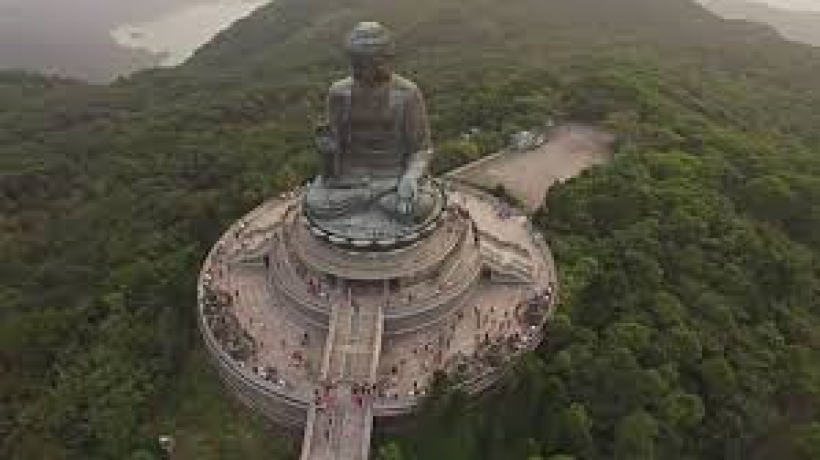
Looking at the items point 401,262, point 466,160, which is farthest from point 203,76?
point 401,262

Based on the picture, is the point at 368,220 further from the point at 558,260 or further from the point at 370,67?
the point at 558,260

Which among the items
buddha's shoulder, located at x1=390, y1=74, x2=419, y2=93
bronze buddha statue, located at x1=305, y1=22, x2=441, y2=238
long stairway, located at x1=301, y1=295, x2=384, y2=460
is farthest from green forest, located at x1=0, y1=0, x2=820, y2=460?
buddha's shoulder, located at x1=390, y1=74, x2=419, y2=93

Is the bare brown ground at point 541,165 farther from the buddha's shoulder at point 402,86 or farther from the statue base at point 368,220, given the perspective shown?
the buddha's shoulder at point 402,86

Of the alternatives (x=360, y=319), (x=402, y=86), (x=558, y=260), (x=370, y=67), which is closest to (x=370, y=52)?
(x=370, y=67)

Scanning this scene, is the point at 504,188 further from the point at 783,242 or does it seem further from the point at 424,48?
the point at 424,48

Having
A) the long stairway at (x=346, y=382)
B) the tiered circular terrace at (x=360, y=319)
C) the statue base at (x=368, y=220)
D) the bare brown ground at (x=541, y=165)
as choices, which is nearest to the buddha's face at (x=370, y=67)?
the statue base at (x=368, y=220)

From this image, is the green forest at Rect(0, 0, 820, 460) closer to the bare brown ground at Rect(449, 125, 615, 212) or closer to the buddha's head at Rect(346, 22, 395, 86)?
the bare brown ground at Rect(449, 125, 615, 212)
